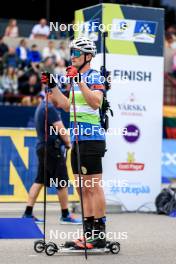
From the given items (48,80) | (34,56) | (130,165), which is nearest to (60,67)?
(34,56)

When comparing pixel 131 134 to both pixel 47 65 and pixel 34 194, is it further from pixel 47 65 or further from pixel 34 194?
pixel 47 65

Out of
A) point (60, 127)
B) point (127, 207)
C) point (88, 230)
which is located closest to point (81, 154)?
point (88, 230)

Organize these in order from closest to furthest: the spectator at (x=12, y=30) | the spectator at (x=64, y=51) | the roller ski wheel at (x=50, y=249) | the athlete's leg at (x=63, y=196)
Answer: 1. the roller ski wheel at (x=50, y=249)
2. the athlete's leg at (x=63, y=196)
3. the spectator at (x=64, y=51)
4. the spectator at (x=12, y=30)

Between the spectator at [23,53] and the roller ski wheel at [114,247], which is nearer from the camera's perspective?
the roller ski wheel at [114,247]

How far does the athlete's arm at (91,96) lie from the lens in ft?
24.9

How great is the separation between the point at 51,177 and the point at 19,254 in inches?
112

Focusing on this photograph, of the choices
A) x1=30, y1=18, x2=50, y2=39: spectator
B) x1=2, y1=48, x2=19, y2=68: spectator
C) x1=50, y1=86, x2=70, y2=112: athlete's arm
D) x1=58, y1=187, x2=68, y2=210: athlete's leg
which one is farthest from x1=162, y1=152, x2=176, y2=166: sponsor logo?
x1=50, y1=86, x2=70, y2=112: athlete's arm

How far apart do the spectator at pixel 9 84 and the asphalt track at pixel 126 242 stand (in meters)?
7.36

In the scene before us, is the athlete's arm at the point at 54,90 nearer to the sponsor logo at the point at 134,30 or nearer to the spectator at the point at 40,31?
the sponsor logo at the point at 134,30

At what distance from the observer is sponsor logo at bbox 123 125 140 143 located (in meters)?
11.9

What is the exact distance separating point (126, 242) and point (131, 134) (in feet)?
11.4

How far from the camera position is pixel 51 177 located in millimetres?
10531

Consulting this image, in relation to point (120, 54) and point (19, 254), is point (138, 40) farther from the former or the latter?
point (19, 254)

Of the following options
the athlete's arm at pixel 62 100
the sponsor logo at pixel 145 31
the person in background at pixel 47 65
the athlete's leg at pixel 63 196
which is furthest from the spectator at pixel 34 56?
the athlete's arm at pixel 62 100
